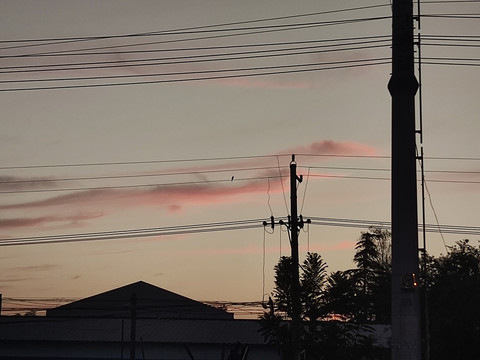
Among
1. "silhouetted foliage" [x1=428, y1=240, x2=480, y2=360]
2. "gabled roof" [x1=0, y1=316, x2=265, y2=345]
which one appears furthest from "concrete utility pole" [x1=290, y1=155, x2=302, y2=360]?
"gabled roof" [x1=0, y1=316, x2=265, y2=345]

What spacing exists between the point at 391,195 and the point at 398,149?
93.4 inches

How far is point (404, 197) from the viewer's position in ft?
137

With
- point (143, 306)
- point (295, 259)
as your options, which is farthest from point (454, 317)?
point (143, 306)

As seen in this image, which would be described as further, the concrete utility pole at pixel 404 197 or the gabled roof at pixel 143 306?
the gabled roof at pixel 143 306

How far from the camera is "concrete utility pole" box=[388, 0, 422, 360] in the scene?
40.7 metres

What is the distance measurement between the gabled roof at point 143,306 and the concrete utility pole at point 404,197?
6515 centimetres

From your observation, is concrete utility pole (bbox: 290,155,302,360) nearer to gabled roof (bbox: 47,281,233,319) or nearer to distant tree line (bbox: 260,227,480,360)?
distant tree line (bbox: 260,227,480,360)

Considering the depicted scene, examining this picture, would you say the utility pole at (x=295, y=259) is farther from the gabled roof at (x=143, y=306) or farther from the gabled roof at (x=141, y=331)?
the gabled roof at (x=143, y=306)

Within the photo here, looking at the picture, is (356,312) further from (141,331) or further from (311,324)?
(141,331)

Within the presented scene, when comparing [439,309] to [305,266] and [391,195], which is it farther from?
[391,195]

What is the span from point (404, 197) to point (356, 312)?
Result: 1523 centimetres

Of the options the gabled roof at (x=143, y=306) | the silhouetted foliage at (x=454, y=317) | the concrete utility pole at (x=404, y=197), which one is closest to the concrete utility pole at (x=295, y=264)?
the concrete utility pole at (x=404, y=197)

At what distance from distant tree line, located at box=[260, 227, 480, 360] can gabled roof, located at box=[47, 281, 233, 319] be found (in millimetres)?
25667

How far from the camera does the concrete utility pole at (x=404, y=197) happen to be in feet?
133
